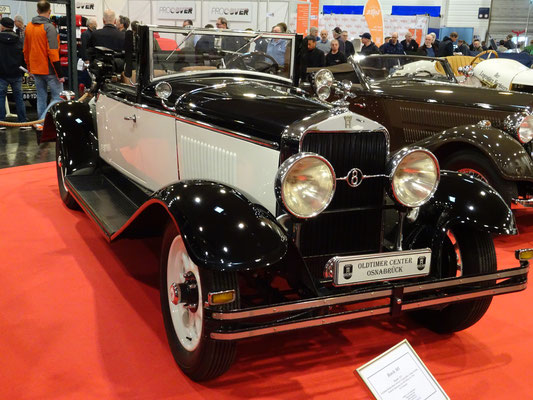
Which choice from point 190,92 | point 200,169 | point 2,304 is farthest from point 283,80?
point 2,304

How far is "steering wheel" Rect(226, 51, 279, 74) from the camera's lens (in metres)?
3.82

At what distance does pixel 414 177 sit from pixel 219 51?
5.93 feet

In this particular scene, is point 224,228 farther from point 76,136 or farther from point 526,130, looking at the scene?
point 526,130

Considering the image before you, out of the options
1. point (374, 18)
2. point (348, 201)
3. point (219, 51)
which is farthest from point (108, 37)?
point (374, 18)

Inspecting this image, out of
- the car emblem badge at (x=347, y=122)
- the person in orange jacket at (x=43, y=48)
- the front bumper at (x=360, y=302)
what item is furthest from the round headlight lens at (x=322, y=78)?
the person in orange jacket at (x=43, y=48)

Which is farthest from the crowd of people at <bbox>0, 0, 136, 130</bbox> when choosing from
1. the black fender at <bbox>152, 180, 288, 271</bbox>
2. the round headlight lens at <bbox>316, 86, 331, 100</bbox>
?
the black fender at <bbox>152, 180, 288, 271</bbox>

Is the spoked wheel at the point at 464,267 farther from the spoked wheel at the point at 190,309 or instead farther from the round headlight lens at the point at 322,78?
the round headlight lens at the point at 322,78

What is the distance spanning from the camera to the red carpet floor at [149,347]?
8.10 ft

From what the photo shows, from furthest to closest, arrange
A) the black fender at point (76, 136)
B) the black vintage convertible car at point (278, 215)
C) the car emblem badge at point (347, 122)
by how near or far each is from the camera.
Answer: the black fender at point (76, 136) → the car emblem badge at point (347, 122) → the black vintage convertible car at point (278, 215)

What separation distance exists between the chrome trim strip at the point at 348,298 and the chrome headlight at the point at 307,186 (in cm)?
38

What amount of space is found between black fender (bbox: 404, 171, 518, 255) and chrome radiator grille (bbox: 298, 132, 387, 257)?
0.85ft

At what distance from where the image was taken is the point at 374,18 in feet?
55.1

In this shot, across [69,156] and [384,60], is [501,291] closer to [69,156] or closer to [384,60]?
[69,156]

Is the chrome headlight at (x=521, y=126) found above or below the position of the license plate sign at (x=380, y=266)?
above
